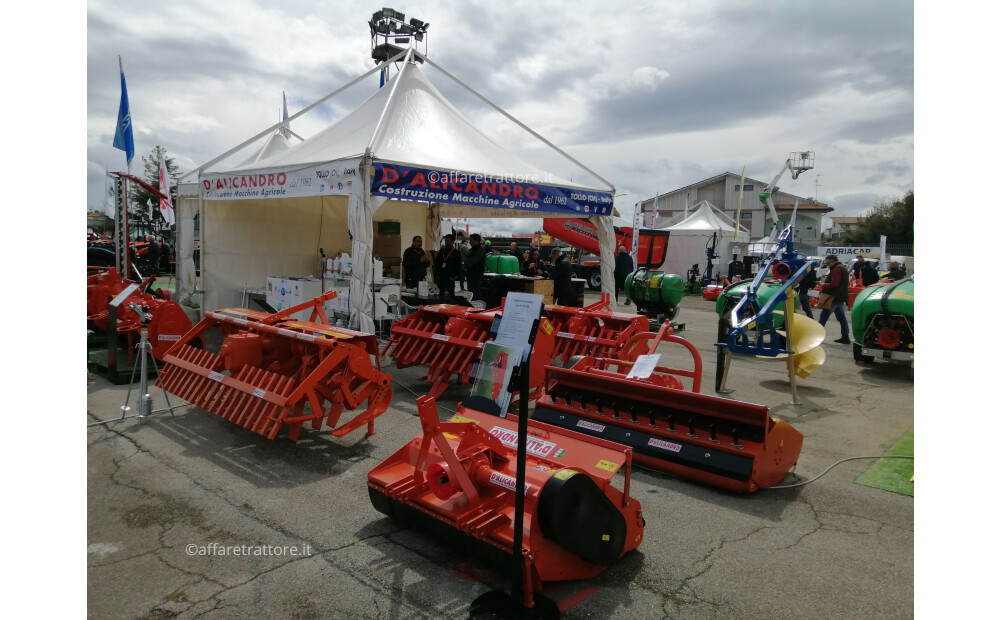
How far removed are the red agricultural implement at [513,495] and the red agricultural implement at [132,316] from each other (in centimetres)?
421

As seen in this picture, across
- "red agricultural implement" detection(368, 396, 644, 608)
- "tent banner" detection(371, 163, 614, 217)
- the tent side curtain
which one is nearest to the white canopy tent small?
"tent banner" detection(371, 163, 614, 217)

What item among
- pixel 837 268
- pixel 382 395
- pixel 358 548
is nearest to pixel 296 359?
pixel 382 395

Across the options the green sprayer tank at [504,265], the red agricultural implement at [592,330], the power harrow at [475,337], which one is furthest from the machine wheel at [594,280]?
the red agricultural implement at [592,330]

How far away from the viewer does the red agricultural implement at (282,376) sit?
4980 mm

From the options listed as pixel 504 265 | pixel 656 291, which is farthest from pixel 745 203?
pixel 656 291

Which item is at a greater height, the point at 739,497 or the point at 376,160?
the point at 376,160

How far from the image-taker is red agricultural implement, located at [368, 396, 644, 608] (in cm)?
306

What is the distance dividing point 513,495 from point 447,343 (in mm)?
4134

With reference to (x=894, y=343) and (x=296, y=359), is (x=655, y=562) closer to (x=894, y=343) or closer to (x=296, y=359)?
(x=296, y=359)

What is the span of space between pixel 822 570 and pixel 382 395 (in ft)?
11.7

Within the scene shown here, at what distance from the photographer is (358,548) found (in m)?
3.59

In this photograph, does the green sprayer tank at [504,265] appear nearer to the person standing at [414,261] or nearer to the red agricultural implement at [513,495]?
the person standing at [414,261]

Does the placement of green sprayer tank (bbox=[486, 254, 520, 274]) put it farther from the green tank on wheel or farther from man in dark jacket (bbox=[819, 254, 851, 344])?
the green tank on wheel

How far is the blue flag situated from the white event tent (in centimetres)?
217
